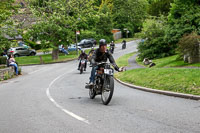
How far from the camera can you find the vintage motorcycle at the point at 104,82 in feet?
29.2

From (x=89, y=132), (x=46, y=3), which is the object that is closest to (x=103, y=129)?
(x=89, y=132)

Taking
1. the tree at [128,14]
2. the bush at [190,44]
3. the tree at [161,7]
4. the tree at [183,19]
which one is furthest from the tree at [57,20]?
the tree at [128,14]

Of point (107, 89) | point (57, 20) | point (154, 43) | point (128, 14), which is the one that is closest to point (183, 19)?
point (154, 43)

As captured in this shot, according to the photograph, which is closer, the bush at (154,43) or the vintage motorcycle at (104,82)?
the vintage motorcycle at (104,82)

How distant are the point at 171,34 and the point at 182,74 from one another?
1166 centimetres

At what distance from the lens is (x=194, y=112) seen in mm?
7570

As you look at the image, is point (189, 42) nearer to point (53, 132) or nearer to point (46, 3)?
point (53, 132)

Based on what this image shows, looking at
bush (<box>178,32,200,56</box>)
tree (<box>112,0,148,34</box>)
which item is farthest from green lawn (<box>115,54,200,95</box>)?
tree (<box>112,0,148,34</box>)

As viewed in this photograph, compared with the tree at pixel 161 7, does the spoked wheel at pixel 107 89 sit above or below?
below

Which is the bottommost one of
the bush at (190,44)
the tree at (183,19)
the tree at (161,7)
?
the bush at (190,44)

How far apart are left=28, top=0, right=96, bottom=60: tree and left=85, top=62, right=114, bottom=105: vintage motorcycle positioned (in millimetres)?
28682

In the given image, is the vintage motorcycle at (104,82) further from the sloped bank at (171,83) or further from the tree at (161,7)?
the tree at (161,7)

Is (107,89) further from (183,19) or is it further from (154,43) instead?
(154,43)

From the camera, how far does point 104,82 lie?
367 inches
